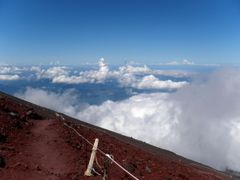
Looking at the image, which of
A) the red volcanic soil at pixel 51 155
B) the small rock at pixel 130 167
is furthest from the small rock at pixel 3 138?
the small rock at pixel 130 167

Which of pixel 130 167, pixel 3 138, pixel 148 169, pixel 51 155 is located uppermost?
pixel 3 138

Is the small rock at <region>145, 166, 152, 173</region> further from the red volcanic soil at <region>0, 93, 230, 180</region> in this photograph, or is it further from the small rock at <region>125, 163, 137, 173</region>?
the small rock at <region>125, 163, 137, 173</region>

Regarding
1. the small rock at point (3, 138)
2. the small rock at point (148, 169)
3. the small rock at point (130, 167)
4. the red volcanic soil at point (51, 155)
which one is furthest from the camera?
the small rock at point (148, 169)

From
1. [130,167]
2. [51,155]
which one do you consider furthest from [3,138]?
[130,167]

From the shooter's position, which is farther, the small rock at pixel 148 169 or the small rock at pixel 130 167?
the small rock at pixel 148 169

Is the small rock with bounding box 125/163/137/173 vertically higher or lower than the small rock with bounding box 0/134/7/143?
lower

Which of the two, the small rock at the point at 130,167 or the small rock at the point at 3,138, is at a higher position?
the small rock at the point at 3,138

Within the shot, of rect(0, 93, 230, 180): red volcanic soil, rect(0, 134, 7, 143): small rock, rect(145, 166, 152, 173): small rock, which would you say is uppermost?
rect(0, 134, 7, 143): small rock

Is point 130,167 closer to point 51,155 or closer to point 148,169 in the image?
point 148,169

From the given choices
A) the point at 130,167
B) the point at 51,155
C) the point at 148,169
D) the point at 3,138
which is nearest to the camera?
the point at 51,155

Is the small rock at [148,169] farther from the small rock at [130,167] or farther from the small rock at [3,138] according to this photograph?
the small rock at [3,138]

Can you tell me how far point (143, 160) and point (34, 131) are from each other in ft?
21.8

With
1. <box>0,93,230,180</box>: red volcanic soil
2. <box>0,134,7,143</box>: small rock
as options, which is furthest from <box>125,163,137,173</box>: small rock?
<box>0,134,7,143</box>: small rock

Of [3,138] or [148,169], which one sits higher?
[3,138]
